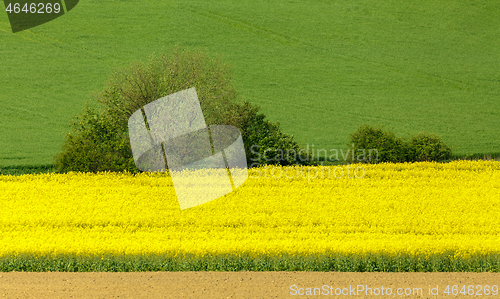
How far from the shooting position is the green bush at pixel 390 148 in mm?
23234

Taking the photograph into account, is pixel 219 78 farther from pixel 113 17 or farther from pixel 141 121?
pixel 113 17

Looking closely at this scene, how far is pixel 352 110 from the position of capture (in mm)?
36250

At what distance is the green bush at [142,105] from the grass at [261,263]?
869 cm

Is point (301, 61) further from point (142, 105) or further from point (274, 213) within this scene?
point (274, 213)

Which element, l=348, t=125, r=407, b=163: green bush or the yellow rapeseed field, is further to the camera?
l=348, t=125, r=407, b=163: green bush

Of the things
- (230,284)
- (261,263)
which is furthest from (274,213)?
(230,284)

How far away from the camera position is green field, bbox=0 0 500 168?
33594 millimetres

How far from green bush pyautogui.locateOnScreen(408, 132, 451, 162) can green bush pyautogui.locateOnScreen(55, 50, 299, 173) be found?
5425 mm

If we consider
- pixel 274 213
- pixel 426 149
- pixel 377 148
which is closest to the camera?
pixel 274 213

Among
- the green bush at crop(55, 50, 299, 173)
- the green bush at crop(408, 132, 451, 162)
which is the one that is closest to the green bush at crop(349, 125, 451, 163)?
the green bush at crop(408, 132, 451, 162)

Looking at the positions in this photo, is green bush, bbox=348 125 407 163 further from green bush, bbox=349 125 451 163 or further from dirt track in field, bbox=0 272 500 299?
dirt track in field, bbox=0 272 500 299

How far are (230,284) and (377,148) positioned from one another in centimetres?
1381

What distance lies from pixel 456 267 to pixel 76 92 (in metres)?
32.1

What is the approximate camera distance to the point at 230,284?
11352mm
